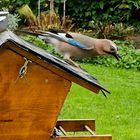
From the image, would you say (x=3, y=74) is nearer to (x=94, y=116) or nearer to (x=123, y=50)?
(x=94, y=116)

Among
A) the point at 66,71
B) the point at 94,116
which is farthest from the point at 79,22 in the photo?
the point at 66,71

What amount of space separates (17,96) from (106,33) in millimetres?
11737

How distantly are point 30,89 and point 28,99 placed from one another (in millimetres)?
60

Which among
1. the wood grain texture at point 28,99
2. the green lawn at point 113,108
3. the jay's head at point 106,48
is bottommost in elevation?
the green lawn at point 113,108

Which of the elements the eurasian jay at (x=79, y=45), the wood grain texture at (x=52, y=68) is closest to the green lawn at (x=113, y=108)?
the eurasian jay at (x=79, y=45)

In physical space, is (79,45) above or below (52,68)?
below

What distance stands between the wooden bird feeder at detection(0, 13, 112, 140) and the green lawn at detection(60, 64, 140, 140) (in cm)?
312

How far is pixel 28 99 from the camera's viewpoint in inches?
130

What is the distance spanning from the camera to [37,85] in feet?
10.8

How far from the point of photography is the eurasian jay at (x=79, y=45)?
569cm

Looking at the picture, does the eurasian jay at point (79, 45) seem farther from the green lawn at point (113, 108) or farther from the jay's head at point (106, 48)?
the green lawn at point (113, 108)

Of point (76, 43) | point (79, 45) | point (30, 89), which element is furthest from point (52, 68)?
point (76, 43)

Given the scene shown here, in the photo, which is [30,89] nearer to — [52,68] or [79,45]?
[52,68]

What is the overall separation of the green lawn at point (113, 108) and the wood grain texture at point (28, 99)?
10.3 feet
